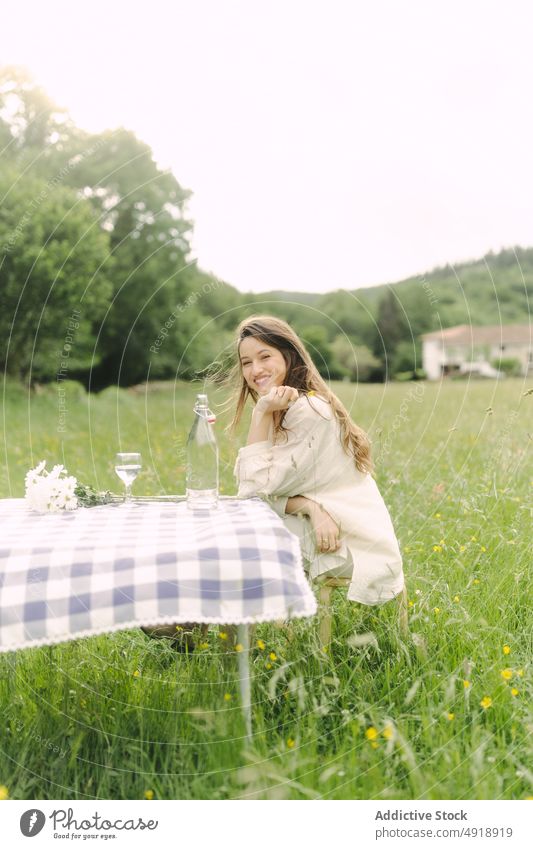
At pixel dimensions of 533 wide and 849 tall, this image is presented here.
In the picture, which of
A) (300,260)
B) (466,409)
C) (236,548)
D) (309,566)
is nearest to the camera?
(236,548)

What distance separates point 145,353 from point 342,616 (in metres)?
12.7

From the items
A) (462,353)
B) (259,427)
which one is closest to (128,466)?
(259,427)

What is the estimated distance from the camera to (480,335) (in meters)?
13.0

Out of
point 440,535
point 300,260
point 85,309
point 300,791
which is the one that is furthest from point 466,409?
point 85,309

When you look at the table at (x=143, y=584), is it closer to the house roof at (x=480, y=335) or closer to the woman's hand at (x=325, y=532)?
the woman's hand at (x=325, y=532)

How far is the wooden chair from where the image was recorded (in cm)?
286

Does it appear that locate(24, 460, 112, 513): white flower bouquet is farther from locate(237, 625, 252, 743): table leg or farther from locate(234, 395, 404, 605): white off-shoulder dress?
locate(237, 625, 252, 743): table leg

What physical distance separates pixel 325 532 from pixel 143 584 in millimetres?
926

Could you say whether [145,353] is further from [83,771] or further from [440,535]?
[83,771]

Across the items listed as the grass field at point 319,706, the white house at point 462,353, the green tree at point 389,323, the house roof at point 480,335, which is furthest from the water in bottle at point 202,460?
the green tree at point 389,323

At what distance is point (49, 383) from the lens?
1478 cm

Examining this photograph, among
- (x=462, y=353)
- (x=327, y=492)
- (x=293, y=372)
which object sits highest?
(x=293, y=372)

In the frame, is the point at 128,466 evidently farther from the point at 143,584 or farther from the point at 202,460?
the point at 143,584

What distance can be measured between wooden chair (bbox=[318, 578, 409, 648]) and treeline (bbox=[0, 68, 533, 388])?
4084mm
